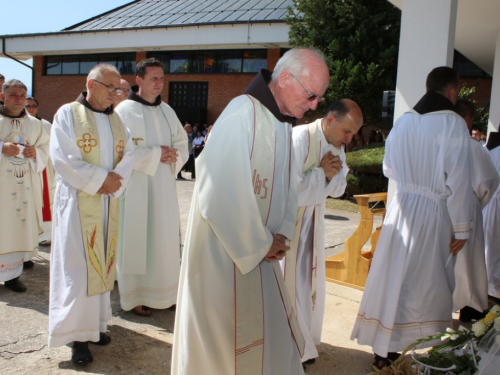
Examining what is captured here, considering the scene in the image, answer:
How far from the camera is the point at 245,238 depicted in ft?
7.53

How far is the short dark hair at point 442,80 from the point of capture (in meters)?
3.85

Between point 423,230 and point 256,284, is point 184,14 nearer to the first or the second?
point 423,230

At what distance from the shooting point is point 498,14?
8.89 metres

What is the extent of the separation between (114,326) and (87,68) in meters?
23.0

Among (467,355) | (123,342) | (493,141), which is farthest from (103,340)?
(493,141)

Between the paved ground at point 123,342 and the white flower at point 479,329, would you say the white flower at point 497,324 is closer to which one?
the white flower at point 479,329

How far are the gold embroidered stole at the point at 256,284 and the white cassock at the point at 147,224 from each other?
2409mm

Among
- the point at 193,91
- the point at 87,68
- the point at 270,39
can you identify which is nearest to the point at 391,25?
the point at 270,39

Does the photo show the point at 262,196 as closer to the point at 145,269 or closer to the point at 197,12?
the point at 145,269

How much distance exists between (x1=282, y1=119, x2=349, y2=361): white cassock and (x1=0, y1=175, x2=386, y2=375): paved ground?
367 millimetres

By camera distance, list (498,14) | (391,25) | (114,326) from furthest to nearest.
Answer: (391,25), (498,14), (114,326)

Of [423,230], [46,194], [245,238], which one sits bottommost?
[46,194]

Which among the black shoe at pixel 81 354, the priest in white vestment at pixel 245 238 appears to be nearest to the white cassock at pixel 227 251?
the priest in white vestment at pixel 245 238

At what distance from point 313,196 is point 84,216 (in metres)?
1.69
